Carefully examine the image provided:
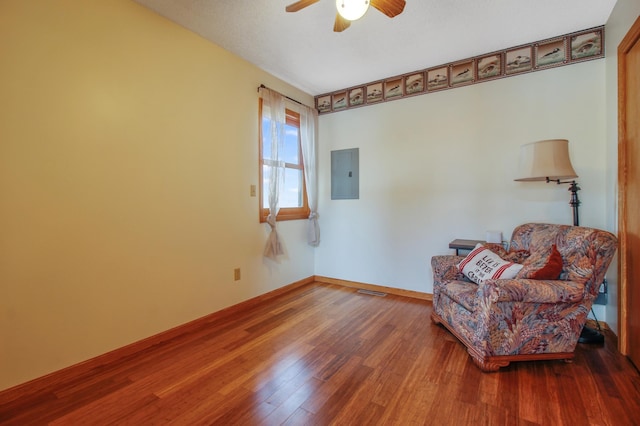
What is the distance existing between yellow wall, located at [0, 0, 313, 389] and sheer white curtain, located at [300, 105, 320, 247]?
1.04 metres

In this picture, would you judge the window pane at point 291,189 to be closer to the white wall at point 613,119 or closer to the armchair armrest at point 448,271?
the armchair armrest at point 448,271

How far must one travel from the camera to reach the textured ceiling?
2.19 metres

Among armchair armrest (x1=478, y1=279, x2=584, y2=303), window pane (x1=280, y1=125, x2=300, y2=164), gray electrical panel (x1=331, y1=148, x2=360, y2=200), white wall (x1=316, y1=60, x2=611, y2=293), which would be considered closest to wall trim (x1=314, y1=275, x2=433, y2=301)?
white wall (x1=316, y1=60, x2=611, y2=293)

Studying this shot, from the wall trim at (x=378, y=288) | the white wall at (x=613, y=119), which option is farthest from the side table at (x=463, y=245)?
the white wall at (x=613, y=119)

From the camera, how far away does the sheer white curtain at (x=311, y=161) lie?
3.78 meters

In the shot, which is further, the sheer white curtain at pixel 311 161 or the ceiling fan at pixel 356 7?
the sheer white curtain at pixel 311 161

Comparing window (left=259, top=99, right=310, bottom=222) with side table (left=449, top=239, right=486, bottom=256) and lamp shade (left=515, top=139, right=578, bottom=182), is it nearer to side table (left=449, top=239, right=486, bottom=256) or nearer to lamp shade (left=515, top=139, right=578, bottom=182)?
side table (left=449, top=239, right=486, bottom=256)

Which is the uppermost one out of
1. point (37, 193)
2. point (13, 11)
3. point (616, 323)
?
point (13, 11)

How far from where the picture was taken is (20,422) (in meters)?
1.47

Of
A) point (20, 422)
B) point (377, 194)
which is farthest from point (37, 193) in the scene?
point (377, 194)

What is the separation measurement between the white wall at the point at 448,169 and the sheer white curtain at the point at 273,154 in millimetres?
917

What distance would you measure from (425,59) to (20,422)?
4049 millimetres

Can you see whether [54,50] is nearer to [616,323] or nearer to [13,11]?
[13,11]

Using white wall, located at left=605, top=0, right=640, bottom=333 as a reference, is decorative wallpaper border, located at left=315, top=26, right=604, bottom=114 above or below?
above
